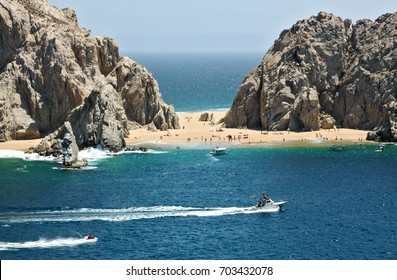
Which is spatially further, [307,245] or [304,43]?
[304,43]

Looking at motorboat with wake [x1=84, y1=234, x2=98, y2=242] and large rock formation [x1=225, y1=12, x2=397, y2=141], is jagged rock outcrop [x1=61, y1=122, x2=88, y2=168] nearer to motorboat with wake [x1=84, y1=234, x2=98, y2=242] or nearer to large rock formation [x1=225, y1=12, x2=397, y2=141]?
motorboat with wake [x1=84, y1=234, x2=98, y2=242]

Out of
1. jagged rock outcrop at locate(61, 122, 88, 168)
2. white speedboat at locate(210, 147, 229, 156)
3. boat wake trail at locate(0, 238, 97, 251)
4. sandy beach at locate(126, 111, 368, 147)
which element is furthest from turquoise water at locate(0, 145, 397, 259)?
sandy beach at locate(126, 111, 368, 147)

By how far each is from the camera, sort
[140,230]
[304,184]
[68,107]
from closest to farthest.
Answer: [140,230] < [304,184] < [68,107]

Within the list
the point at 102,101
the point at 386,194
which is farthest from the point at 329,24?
the point at 386,194

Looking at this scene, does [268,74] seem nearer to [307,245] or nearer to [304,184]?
[304,184]

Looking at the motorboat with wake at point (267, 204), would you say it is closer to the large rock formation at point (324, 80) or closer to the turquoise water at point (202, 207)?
the turquoise water at point (202, 207)

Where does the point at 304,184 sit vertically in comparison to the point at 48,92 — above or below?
below
